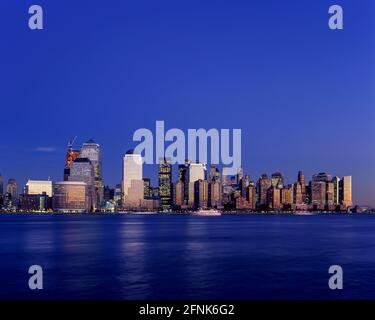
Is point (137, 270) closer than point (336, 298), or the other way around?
point (336, 298)

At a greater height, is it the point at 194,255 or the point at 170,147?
the point at 170,147

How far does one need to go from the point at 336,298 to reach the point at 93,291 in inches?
555

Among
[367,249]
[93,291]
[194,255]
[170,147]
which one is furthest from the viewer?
[367,249]

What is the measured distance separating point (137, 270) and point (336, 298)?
16571 mm
